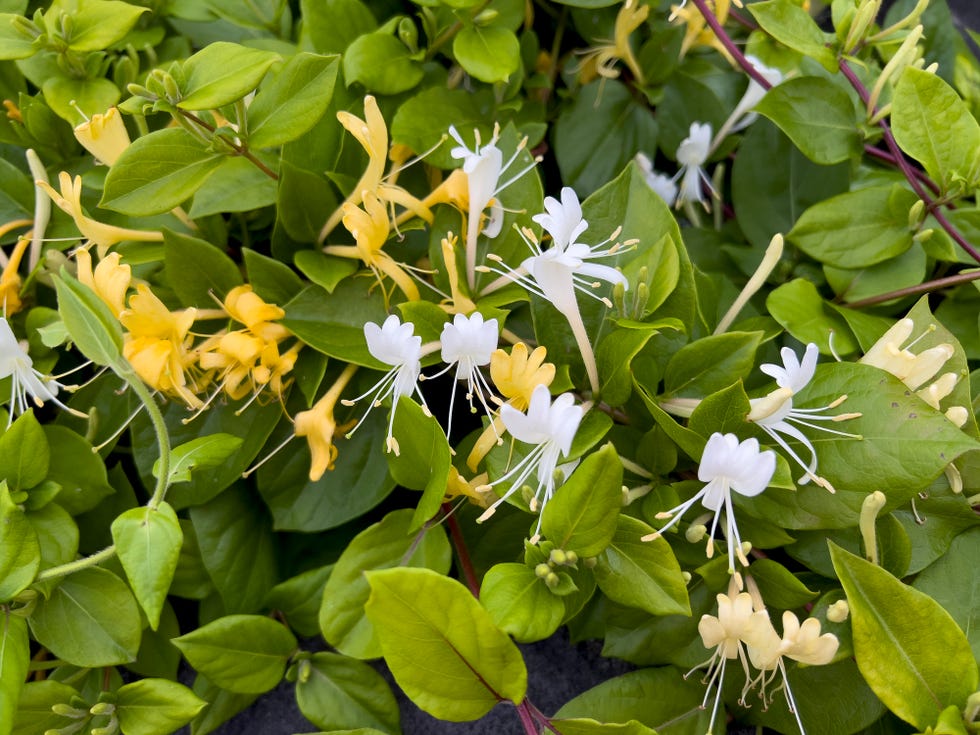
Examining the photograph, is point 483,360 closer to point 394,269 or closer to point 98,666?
point 394,269

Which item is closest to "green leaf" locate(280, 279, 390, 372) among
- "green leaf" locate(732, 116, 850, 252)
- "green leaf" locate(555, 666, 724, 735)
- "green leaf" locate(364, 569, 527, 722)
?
"green leaf" locate(364, 569, 527, 722)

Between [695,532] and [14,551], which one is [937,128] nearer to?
[695,532]

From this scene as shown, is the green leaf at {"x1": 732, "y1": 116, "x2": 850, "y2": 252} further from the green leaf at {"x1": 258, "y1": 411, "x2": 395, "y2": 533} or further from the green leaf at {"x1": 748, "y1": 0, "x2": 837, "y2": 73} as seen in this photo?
the green leaf at {"x1": 258, "y1": 411, "x2": 395, "y2": 533}

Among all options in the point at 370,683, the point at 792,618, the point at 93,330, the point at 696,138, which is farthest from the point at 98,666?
the point at 696,138

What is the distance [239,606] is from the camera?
2.59 feet

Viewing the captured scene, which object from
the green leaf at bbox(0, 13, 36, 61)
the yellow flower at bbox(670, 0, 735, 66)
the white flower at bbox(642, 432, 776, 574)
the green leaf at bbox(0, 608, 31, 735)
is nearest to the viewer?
the white flower at bbox(642, 432, 776, 574)

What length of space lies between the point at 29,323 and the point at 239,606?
1.06 feet

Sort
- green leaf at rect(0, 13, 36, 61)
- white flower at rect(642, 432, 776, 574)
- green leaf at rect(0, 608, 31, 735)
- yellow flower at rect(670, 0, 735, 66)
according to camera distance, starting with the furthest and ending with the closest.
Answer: yellow flower at rect(670, 0, 735, 66) < green leaf at rect(0, 13, 36, 61) < green leaf at rect(0, 608, 31, 735) < white flower at rect(642, 432, 776, 574)

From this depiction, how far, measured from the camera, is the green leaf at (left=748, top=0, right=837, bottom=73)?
0.81 m

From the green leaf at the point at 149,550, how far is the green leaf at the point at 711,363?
394mm

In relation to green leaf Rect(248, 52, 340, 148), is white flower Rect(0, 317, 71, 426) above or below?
below

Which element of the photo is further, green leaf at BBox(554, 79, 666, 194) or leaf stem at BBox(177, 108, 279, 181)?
green leaf at BBox(554, 79, 666, 194)

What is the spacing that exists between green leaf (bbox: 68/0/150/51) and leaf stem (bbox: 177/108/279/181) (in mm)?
128

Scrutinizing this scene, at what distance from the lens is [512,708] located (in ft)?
2.73
